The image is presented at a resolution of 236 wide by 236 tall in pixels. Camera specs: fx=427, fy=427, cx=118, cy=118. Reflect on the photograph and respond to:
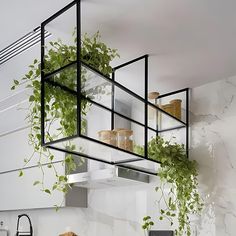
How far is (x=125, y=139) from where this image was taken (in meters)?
2.32

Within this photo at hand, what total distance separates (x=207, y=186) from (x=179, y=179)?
26 cm

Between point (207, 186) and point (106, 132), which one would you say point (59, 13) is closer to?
point (106, 132)

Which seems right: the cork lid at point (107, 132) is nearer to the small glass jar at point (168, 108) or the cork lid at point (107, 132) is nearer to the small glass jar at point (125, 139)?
the small glass jar at point (125, 139)

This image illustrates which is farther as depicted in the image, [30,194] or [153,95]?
[30,194]

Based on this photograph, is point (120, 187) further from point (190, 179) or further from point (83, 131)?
point (83, 131)

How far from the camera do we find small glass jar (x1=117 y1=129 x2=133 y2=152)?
2295mm

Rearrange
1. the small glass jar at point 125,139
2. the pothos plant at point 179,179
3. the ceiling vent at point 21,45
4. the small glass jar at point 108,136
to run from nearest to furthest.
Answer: the small glass jar at point 108,136, the small glass jar at point 125,139, the ceiling vent at point 21,45, the pothos plant at point 179,179

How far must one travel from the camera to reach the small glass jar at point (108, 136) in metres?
2.14

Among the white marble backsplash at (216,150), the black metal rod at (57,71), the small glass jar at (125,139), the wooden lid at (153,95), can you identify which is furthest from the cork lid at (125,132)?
the white marble backsplash at (216,150)

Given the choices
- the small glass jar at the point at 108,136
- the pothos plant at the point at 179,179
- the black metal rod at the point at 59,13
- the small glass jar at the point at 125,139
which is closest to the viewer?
the black metal rod at the point at 59,13

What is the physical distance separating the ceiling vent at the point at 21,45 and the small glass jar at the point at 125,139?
69 cm

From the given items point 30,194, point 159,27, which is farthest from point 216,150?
point 30,194

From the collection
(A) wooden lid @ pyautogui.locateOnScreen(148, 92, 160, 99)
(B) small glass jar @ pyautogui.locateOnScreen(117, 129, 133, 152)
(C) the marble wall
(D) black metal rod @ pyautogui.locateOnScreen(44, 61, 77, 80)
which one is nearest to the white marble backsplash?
(C) the marble wall

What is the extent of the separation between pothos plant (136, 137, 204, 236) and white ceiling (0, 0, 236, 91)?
0.50 metres
